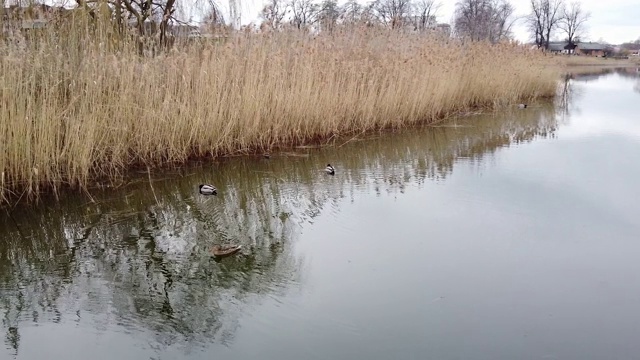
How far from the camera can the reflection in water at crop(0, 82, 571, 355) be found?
228 cm

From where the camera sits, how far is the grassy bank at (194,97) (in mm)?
3693

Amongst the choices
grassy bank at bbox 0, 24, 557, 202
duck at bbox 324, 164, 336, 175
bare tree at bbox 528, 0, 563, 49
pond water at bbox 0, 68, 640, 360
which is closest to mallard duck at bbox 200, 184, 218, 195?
pond water at bbox 0, 68, 640, 360

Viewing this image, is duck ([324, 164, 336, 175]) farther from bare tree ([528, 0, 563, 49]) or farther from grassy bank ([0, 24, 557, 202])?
bare tree ([528, 0, 563, 49])

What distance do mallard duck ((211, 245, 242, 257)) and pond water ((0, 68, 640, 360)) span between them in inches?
2.1

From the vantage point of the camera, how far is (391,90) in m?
6.61

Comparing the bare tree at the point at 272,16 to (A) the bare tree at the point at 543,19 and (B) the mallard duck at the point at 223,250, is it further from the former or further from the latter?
(A) the bare tree at the point at 543,19

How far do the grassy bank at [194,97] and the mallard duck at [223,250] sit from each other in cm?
157

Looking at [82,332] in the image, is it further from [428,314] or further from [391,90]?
[391,90]

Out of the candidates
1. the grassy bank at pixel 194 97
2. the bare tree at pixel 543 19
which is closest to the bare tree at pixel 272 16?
the grassy bank at pixel 194 97

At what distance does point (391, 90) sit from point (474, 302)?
4.52 m

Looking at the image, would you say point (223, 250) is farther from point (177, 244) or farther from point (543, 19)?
point (543, 19)

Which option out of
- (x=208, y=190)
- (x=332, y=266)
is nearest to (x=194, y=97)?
(x=208, y=190)

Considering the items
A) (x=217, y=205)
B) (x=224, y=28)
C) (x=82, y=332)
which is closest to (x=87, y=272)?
(x=82, y=332)

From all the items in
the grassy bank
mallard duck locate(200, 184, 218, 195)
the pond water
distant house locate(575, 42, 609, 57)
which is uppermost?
distant house locate(575, 42, 609, 57)
